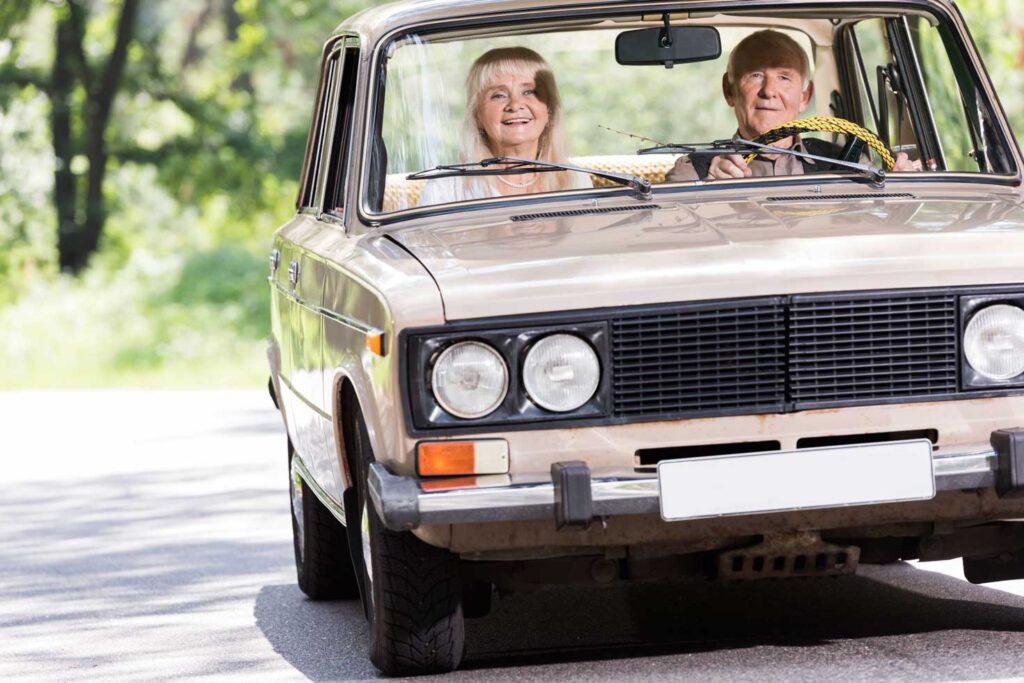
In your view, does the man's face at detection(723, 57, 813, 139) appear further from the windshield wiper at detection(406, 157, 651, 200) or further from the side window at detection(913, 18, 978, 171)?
the windshield wiper at detection(406, 157, 651, 200)

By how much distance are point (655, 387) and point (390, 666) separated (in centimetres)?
113

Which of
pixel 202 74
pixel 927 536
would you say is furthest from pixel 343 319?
pixel 202 74

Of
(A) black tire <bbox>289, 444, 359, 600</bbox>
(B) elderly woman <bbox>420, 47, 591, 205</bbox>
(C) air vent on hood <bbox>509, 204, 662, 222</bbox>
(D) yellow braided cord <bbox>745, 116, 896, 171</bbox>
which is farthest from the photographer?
(A) black tire <bbox>289, 444, 359, 600</bbox>

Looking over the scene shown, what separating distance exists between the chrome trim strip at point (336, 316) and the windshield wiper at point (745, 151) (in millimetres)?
1187

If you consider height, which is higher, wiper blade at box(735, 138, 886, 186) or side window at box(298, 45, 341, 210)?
side window at box(298, 45, 341, 210)

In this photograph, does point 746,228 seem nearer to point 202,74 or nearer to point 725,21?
point 725,21

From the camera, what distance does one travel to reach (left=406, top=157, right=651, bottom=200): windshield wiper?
6117 mm

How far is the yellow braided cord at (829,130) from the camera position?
263 inches

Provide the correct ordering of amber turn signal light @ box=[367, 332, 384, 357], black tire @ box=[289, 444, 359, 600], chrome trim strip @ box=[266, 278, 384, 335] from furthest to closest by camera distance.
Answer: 1. black tire @ box=[289, 444, 359, 600]
2. chrome trim strip @ box=[266, 278, 384, 335]
3. amber turn signal light @ box=[367, 332, 384, 357]

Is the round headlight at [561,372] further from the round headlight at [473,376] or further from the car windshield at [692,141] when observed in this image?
the car windshield at [692,141]

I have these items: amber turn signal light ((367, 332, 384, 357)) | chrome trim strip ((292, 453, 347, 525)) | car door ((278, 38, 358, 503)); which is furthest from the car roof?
amber turn signal light ((367, 332, 384, 357))

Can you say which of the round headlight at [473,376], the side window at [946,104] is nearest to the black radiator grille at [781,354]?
the round headlight at [473,376]

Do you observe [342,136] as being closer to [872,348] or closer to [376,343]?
[376,343]

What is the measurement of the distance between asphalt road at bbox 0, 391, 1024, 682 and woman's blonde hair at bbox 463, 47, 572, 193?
157 cm
